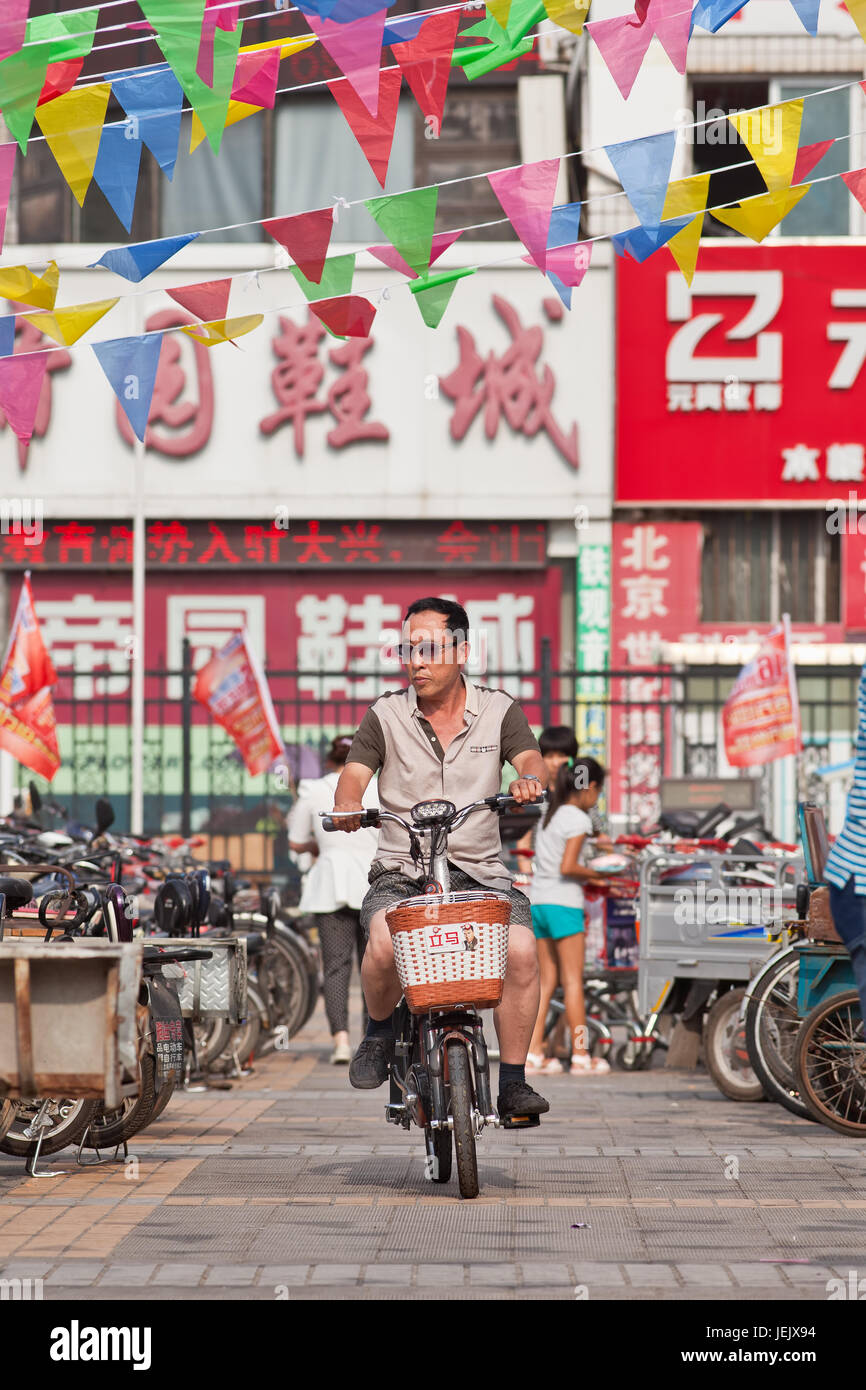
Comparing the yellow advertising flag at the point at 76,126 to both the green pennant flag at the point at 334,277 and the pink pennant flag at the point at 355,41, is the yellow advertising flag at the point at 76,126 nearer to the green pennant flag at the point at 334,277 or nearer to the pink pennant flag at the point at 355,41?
the pink pennant flag at the point at 355,41

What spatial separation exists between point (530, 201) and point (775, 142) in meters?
1.10

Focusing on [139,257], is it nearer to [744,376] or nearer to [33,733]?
[33,733]

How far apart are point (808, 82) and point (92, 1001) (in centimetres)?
1831

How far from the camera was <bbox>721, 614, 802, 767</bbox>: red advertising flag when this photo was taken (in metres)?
15.7

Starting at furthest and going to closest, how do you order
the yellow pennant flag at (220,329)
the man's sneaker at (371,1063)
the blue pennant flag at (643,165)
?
the yellow pennant flag at (220,329)
the blue pennant flag at (643,165)
the man's sneaker at (371,1063)

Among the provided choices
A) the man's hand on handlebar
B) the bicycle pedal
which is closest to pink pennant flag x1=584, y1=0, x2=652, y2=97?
the man's hand on handlebar

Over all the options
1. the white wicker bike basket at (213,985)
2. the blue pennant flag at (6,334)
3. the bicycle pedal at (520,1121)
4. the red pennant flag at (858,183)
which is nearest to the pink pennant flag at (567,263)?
the red pennant flag at (858,183)

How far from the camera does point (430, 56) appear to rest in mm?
8516

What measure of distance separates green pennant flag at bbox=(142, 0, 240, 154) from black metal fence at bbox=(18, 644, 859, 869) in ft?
35.1

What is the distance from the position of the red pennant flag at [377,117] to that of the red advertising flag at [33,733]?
23.7 feet

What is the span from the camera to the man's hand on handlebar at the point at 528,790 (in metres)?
6.70

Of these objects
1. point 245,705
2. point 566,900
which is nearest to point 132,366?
point 566,900

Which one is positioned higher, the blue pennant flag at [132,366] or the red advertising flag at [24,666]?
the blue pennant flag at [132,366]
